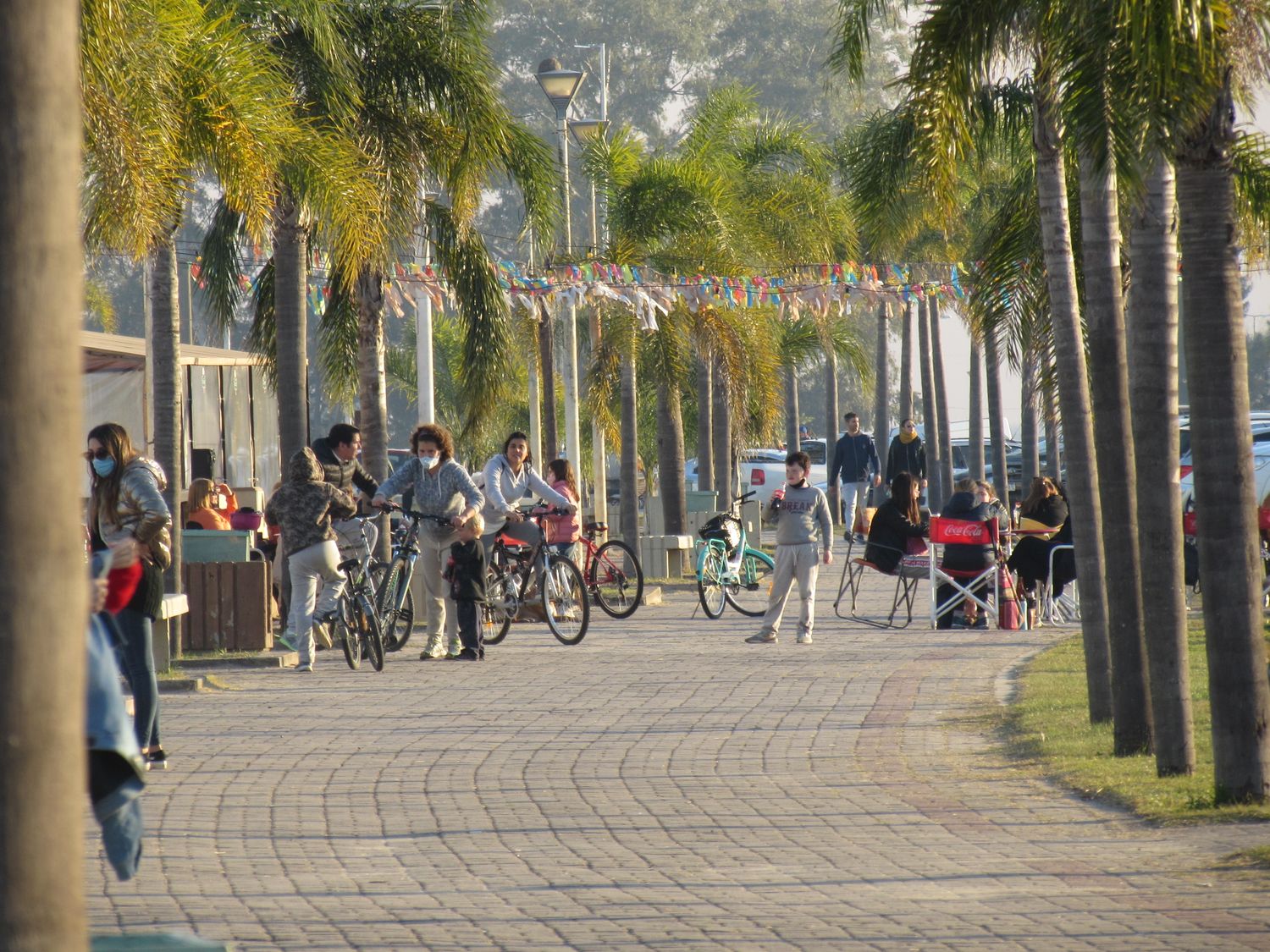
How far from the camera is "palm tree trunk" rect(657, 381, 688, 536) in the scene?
29641 mm

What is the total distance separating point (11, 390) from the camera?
2.64m

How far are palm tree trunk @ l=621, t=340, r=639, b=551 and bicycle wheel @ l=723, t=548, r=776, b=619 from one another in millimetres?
2541

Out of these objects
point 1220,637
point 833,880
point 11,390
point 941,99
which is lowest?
point 833,880

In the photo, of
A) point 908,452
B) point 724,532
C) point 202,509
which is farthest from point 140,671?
point 908,452

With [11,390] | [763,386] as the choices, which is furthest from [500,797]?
[763,386]

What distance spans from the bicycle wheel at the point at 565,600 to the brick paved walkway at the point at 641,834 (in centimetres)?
310

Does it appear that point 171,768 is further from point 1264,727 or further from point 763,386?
point 763,386

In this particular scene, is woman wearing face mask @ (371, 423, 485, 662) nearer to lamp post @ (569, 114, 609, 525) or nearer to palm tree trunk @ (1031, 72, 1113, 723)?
palm tree trunk @ (1031, 72, 1113, 723)

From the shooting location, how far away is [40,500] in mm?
2660

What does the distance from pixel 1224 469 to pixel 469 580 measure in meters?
8.12

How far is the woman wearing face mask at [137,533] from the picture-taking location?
29.6ft

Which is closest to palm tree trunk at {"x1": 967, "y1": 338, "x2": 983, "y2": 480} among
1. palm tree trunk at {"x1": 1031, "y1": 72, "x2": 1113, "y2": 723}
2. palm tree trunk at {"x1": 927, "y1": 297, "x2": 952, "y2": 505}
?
palm tree trunk at {"x1": 927, "y1": 297, "x2": 952, "y2": 505}

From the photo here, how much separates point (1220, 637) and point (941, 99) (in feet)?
11.3

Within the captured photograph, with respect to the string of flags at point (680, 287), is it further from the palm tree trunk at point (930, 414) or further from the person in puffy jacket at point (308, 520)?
the palm tree trunk at point (930, 414)
